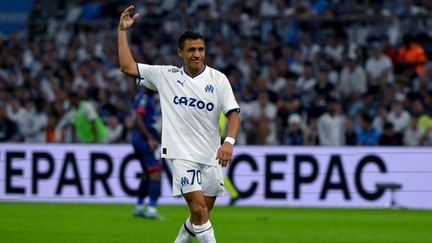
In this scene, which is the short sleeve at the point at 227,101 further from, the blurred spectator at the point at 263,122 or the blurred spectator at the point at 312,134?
the blurred spectator at the point at 263,122

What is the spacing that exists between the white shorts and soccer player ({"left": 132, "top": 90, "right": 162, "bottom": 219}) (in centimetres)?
641

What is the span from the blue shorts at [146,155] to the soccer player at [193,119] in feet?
21.7

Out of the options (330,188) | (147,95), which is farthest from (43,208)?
(330,188)

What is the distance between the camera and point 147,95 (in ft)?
54.1

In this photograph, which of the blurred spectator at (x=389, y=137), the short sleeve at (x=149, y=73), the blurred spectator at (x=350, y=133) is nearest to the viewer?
the short sleeve at (x=149, y=73)

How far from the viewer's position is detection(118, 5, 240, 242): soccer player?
9969mm

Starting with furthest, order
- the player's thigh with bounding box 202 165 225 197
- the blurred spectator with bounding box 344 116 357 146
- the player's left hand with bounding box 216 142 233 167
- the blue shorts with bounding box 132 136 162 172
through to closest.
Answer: the blurred spectator with bounding box 344 116 357 146 < the blue shorts with bounding box 132 136 162 172 < the player's thigh with bounding box 202 165 225 197 < the player's left hand with bounding box 216 142 233 167

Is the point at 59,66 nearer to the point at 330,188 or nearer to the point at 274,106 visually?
the point at 274,106

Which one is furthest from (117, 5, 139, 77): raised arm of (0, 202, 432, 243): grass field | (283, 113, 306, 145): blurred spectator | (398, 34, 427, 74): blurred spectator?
(398, 34, 427, 74): blurred spectator

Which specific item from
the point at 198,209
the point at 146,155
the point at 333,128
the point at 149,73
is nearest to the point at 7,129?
the point at 146,155

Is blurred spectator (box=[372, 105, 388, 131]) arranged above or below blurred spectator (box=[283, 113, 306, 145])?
above

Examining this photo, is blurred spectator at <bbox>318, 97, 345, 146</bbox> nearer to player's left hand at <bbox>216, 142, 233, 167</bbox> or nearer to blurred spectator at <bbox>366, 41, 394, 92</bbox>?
blurred spectator at <bbox>366, 41, 394, 92</bbox>

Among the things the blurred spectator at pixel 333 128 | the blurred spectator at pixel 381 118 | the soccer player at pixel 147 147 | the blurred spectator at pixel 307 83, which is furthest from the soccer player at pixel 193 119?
the blurred spectator at pixel 307 83

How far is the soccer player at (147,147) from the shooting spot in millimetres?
16516
